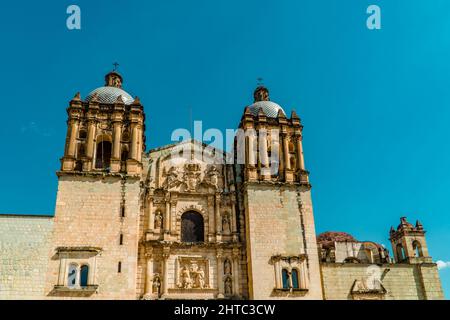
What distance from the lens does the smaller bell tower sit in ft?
A: 82.5

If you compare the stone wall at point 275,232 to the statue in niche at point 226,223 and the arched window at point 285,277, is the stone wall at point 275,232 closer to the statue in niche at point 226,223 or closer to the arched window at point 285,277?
the arched window at point 285,277

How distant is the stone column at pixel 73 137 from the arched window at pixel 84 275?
6.15 m

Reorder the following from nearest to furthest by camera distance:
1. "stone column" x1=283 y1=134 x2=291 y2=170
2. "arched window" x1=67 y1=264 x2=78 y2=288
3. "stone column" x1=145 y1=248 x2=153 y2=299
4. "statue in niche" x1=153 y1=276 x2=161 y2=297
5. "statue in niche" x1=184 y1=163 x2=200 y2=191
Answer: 1. "arched window" x1=67 y1=264 x2=78 y2=288
2. "stone column" x1=145 y1=248 x2=153 y2=299
3. "statue in niche" x1=153 y1=276 x2=161 y2=297
4. "statue in niche" x1=184 y1=163 x2=200 y2=191
5. "stone column" x1=283 y1=134 x2=291 y2=170

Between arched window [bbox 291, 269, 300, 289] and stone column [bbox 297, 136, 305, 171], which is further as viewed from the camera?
stone column [bbox 297, 136, 305, 171]

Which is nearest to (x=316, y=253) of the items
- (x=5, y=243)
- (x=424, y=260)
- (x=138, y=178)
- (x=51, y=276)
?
(x=424, y=260)

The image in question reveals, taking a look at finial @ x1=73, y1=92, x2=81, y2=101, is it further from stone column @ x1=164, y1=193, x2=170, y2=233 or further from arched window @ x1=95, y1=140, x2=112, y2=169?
Result: stone column @ x1=164, y1=193, x2=170, y2=233

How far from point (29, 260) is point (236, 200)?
1073 centimetres

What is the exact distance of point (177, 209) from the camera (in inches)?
949

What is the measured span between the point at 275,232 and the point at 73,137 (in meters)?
11.9

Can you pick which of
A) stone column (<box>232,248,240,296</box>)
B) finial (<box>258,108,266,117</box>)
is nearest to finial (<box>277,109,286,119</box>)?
finial (<box>258,108,266,117</box>)

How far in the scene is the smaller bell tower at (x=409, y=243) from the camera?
25.1 m

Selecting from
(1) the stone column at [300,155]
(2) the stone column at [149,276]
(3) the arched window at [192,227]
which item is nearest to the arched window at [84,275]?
A: (2) the stone column at [149,276]

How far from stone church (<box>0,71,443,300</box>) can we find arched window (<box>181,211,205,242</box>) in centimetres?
5

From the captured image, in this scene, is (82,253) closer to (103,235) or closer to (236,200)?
(103,235)
